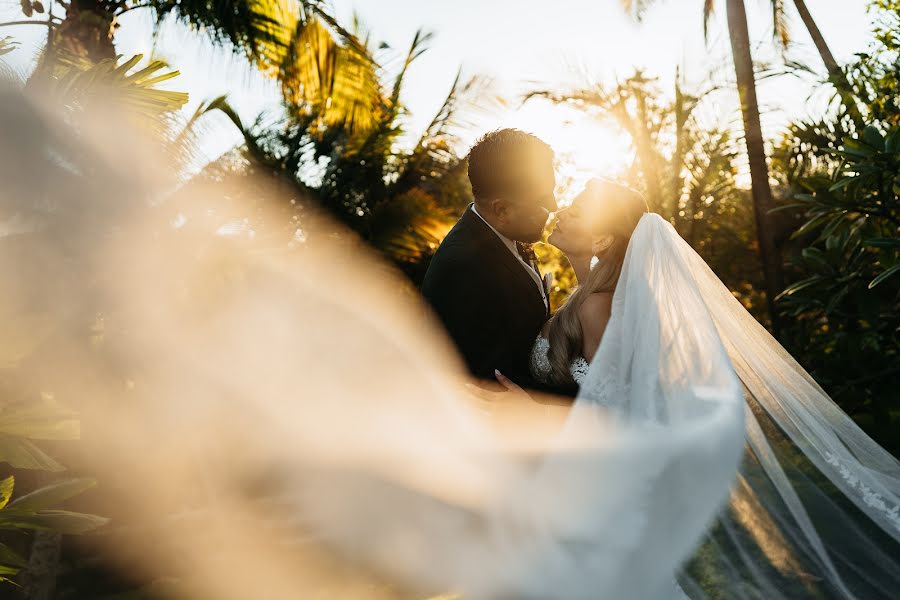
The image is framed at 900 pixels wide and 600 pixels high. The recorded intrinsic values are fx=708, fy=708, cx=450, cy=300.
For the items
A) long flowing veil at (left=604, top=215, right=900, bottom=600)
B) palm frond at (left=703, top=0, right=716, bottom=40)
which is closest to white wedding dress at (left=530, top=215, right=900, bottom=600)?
long flowing veil at (left=604, top=215, right=900, bottom=600)

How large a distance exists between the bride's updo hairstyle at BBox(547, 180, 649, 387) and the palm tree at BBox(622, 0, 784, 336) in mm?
7325

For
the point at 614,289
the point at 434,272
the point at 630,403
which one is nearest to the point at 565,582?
the point at 630,403

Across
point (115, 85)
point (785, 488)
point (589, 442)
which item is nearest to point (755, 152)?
point (785, 488)

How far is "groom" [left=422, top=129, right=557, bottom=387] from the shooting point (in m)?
3.12

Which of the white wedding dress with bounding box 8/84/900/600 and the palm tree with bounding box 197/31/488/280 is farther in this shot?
the palm tree with bounding box 197/31/488/280

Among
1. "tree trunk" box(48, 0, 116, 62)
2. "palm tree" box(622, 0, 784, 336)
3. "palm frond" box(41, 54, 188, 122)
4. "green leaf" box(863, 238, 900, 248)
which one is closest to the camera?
"palm frond" box(41, 54, 188, 122)

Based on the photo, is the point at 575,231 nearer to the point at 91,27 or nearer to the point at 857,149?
the point at 857,149

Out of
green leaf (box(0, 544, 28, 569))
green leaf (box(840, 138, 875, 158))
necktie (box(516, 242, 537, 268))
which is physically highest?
green leaf (box(840, 138, 875, 158))

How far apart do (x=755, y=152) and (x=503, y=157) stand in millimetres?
8521

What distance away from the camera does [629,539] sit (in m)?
2.14

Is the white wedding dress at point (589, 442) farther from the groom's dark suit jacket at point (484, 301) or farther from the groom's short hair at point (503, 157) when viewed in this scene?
the groom's short hair at point (503, 157)

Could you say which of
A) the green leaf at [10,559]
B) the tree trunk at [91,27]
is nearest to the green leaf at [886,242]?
the green leaf at [10,559]

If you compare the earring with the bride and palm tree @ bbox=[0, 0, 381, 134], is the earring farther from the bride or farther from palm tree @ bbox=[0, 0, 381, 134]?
palm tree @ bbox=[0, 0, 381, 134]

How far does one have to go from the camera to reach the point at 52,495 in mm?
1448
